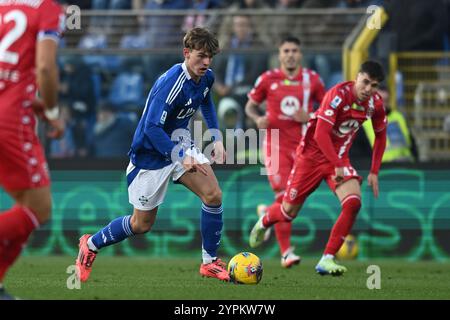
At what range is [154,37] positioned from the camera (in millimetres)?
17922

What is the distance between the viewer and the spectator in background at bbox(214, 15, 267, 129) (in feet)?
56.3

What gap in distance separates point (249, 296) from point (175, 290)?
36.1 inches

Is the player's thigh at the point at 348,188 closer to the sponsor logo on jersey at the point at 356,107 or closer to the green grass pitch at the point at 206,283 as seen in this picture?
the sponsor logo on jersey at the point at 356,107

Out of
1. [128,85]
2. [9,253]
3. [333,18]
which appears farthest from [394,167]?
[9,253]

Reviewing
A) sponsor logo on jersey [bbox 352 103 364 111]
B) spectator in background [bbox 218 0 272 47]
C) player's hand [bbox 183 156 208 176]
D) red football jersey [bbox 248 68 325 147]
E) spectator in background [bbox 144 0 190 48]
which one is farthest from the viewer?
spectator in background [bbox 144 0 190 48]

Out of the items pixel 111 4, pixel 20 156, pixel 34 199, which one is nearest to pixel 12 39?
pixel 20 156

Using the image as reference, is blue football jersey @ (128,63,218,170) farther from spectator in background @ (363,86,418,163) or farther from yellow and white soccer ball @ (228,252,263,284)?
spectator in background @ (363,86,418,163)

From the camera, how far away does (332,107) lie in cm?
1173

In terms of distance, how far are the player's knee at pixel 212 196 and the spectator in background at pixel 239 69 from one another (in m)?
6.37

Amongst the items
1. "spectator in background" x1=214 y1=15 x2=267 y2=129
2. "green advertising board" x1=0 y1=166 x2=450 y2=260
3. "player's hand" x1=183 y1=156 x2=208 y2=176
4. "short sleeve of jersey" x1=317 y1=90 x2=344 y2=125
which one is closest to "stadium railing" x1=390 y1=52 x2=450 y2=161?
"green advertising board" x1=0 y1=166 x2=450 y2=260

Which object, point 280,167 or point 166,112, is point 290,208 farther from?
point 166,112

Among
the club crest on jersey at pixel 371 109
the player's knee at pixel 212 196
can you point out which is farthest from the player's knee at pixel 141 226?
the club crest on jersey at pixel 371 109

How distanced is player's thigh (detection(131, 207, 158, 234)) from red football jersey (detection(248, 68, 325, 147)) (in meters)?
4.03
